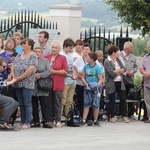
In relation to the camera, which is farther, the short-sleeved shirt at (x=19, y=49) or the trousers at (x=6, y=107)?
the short-sleeved shirt at (x=19, y=49)

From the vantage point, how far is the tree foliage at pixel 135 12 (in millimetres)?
30391

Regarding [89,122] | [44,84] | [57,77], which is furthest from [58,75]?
[89,122]

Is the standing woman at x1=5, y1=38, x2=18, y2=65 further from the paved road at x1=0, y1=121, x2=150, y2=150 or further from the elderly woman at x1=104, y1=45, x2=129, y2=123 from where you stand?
the elderly woman at x1=104, y1=45, x2=129, y2=123

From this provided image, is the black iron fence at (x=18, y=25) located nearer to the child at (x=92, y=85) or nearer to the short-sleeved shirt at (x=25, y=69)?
the child at (x=92, y=85)

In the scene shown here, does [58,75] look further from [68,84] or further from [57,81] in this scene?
[68,84]

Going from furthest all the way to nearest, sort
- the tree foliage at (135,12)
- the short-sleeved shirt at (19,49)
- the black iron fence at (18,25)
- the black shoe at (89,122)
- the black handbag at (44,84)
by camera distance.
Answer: the tree foliage at (135,12) → the black iron fence at (18,25) → the black shoe at (89,122) → the short-sleeved shirt at (19,49) → the black handbag at (44,84)

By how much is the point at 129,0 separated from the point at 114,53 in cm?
1260

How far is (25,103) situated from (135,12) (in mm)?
15623

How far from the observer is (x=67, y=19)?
23.3 metres

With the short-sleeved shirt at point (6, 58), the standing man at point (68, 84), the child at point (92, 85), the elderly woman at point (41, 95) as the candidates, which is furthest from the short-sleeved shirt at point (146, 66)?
the short-sleeved shirt at point (6, 58)

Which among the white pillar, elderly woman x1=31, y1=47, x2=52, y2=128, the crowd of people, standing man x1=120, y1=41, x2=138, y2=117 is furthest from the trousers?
the white pillar

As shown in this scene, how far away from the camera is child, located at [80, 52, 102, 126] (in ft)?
56.4

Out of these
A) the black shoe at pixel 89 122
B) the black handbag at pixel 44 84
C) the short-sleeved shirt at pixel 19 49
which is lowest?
the black shoe at pixel 89 122

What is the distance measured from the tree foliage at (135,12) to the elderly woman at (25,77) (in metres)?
14.7
